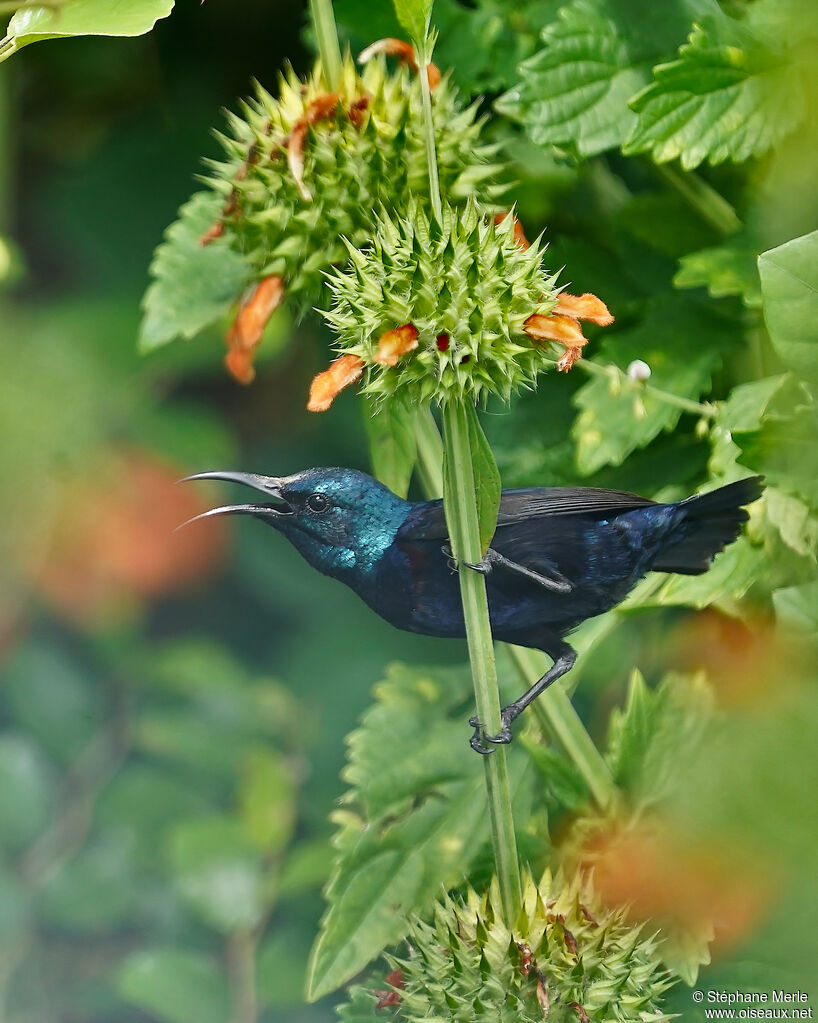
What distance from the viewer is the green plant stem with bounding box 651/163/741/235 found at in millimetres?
479

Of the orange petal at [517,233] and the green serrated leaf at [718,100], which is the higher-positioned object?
the green serrated leaf at [718,100]

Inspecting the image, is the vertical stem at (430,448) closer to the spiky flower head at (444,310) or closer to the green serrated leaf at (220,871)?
the spiky flower head at (444,310)

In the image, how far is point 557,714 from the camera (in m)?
0.44

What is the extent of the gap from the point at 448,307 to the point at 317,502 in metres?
0.10

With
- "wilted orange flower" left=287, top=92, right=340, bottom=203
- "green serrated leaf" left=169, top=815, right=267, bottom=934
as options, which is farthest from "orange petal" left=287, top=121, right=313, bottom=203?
"green serrated leaf" left=169, top=815, right=267, bottom=934

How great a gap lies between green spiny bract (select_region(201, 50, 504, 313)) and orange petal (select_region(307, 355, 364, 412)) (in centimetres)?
7

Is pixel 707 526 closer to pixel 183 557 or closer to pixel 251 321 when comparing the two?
pixel 251 321

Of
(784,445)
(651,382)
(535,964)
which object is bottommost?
(535,964)

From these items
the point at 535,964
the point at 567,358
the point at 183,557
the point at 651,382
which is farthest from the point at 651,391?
the point at 183,557

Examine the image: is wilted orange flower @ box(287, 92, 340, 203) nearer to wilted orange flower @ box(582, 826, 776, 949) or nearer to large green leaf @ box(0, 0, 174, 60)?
large green leaf @ box(0, 0, 174, 60)

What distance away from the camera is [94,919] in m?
0.75

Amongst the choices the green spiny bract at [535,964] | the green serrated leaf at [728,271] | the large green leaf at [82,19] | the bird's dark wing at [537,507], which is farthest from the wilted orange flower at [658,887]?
the large green leaf at [82,19]

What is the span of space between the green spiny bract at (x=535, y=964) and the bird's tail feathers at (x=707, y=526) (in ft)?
0.41

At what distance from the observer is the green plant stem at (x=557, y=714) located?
41 cm
